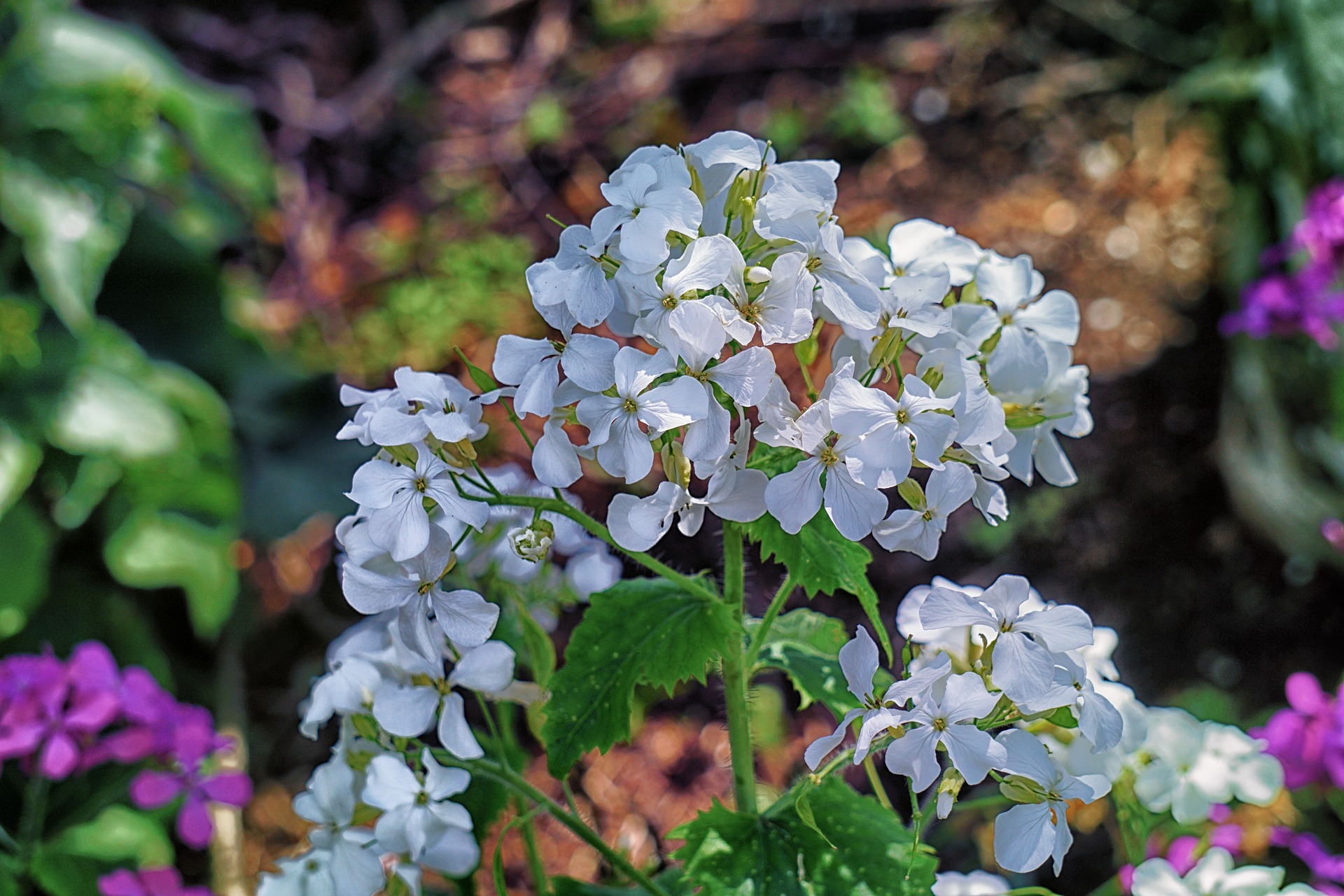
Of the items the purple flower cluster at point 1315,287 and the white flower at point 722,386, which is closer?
the white flower at point 722,386

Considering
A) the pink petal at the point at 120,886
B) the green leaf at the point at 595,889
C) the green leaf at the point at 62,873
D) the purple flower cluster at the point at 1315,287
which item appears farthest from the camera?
the purple flower cluster at the point at 1315,287

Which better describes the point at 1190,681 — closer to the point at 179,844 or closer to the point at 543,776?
the point at 543,776

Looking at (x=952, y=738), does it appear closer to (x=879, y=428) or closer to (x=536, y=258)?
(x=879, y=428)

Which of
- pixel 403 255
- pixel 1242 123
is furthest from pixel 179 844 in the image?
pixel 1242 123

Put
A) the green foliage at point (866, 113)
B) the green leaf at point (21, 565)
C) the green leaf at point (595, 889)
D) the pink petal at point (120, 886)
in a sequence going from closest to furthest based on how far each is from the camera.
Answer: the green leaf at point (595, 889) < the pink petal at point (120, 886) < the green leaf at point (21, 565) < the green foliage at point (866, 113)

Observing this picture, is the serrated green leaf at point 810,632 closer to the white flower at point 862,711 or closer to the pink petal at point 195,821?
the white flower at point 862,711

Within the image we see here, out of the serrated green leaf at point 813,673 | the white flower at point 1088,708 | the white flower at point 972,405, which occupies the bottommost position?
the serrated green leaf at point 813,673

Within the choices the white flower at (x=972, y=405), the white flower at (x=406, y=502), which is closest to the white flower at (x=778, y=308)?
the white flower at (x=972, y=405)

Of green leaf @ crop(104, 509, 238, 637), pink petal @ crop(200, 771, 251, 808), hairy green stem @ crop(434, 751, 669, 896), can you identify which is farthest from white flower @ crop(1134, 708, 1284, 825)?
green leaf @ crop(104, 509, 238, 637)
